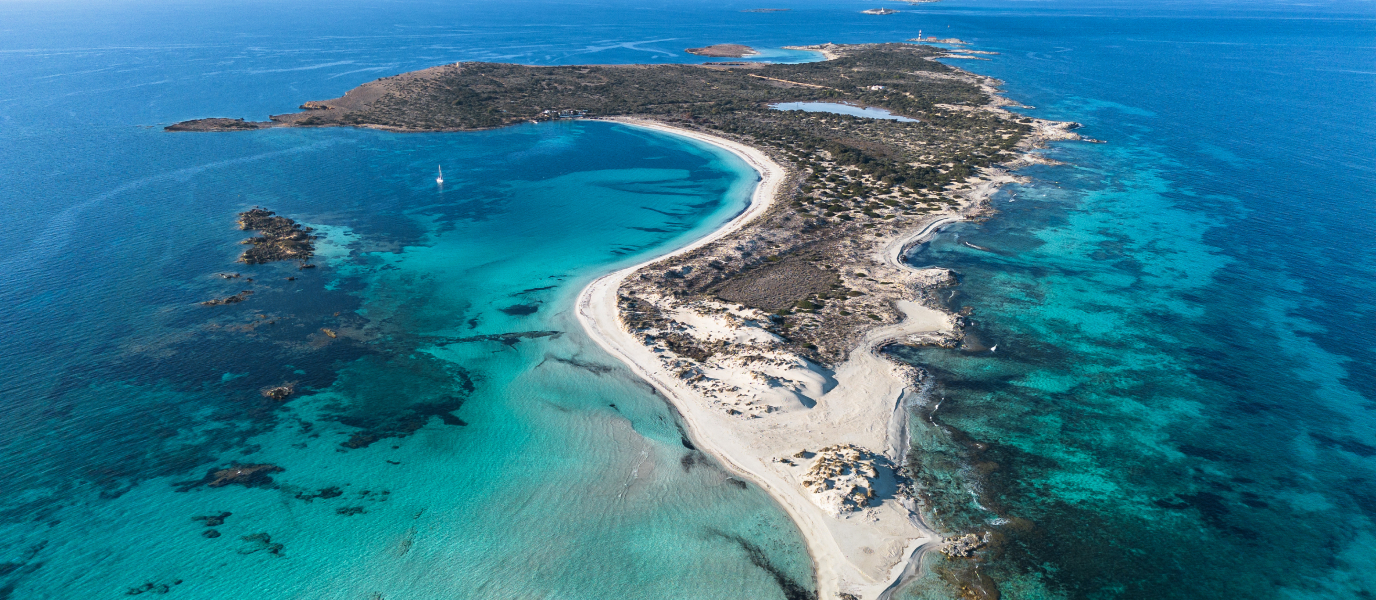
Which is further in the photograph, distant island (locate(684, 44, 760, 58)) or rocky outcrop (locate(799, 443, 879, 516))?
distant island (locate(684, 44, 760, 58))

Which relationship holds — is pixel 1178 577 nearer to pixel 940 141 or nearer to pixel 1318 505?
pixel 1318 505

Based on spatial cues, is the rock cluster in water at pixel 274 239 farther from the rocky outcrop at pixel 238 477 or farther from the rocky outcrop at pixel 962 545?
the rocky outcrop at pixel 962 545

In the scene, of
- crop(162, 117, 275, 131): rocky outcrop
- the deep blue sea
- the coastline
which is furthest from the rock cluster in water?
crop(162, 117, 275, 131): rocky outcrop

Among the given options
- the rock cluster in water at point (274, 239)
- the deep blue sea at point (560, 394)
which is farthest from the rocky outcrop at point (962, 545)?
the rock cluster in water at point (274, 239)

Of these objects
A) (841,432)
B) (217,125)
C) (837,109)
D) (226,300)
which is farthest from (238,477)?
(837,109)

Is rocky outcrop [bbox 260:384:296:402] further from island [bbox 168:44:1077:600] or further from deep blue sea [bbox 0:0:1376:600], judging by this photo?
island [bbox 168:44:1077:600]
